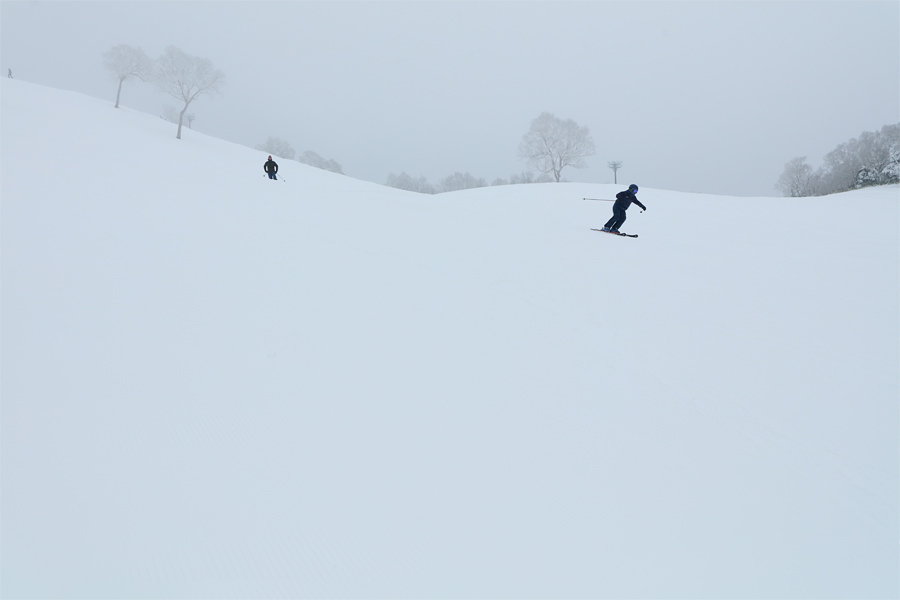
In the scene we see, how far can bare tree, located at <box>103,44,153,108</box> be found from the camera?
3659 centimetres

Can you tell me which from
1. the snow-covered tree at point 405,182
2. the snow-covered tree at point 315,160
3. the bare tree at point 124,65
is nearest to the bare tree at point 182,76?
the bare tree at point 124,65

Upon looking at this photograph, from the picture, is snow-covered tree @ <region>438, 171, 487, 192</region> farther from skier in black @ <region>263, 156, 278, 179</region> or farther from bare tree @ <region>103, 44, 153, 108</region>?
skier in black @ <region>263, 156, 278, 179</region>

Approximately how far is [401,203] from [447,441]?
472 inches

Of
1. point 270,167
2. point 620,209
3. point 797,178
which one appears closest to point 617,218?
point 620,209

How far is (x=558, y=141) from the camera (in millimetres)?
46594

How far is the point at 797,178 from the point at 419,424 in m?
76.1

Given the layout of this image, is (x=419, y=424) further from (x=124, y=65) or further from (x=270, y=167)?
(x=124, y=65)

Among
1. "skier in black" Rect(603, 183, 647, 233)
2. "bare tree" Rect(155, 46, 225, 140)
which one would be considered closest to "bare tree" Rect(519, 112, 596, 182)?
"bare tree" Rect(155, 46, 225, 140)

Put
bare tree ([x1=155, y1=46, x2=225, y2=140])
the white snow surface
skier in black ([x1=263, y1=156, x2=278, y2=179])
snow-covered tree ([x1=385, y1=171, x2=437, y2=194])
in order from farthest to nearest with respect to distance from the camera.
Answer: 1. snow-covered tree ([x1=385, y1=171, x2=437, y2=194])
2. bare tree ([x1=155, y1=46, x2=225, y2=140])
3. skier in black ([x1=263, y1=156, x2=278, y2=179])
4. the white snow surface

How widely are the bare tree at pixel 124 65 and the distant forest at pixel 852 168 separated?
2386 inches

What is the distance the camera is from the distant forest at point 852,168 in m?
36.3

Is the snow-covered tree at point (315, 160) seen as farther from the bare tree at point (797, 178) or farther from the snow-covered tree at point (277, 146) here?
the bare tree at point (797, 178)

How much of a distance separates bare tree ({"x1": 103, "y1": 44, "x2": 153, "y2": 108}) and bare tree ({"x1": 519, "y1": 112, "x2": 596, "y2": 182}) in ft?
120

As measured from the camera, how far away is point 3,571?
2.02 meters
